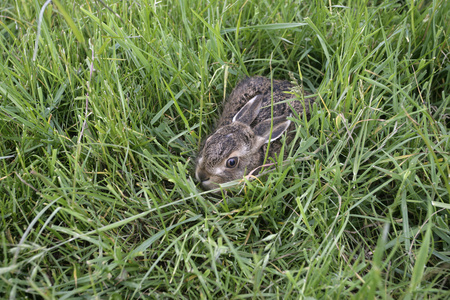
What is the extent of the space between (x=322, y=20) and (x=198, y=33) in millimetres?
1315

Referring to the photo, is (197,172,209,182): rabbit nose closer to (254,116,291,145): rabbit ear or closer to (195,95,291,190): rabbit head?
(195,95,291,190): rabbit head

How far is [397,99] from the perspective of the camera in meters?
3.55

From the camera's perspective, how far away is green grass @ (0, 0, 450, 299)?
262 centimetres

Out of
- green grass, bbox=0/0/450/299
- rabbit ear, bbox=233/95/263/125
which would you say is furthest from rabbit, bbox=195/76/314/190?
green grass, bbox=0/0/450/299

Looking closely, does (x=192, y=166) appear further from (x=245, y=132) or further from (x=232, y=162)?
(x=245, y=132)

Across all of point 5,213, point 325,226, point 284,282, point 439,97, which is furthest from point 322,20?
point 5,213

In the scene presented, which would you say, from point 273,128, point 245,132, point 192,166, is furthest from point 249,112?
point 192,166

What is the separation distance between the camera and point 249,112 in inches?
154

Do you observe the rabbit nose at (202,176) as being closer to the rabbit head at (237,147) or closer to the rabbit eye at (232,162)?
the rabbit head at (237,147)

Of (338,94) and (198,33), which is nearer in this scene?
(338,94)

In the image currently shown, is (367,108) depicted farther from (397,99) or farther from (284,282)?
(284,282)

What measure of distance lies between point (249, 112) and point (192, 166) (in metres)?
0.83

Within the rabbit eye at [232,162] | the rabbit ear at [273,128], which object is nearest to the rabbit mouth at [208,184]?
the rabbit eye at [232,162]

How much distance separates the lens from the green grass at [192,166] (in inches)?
103
